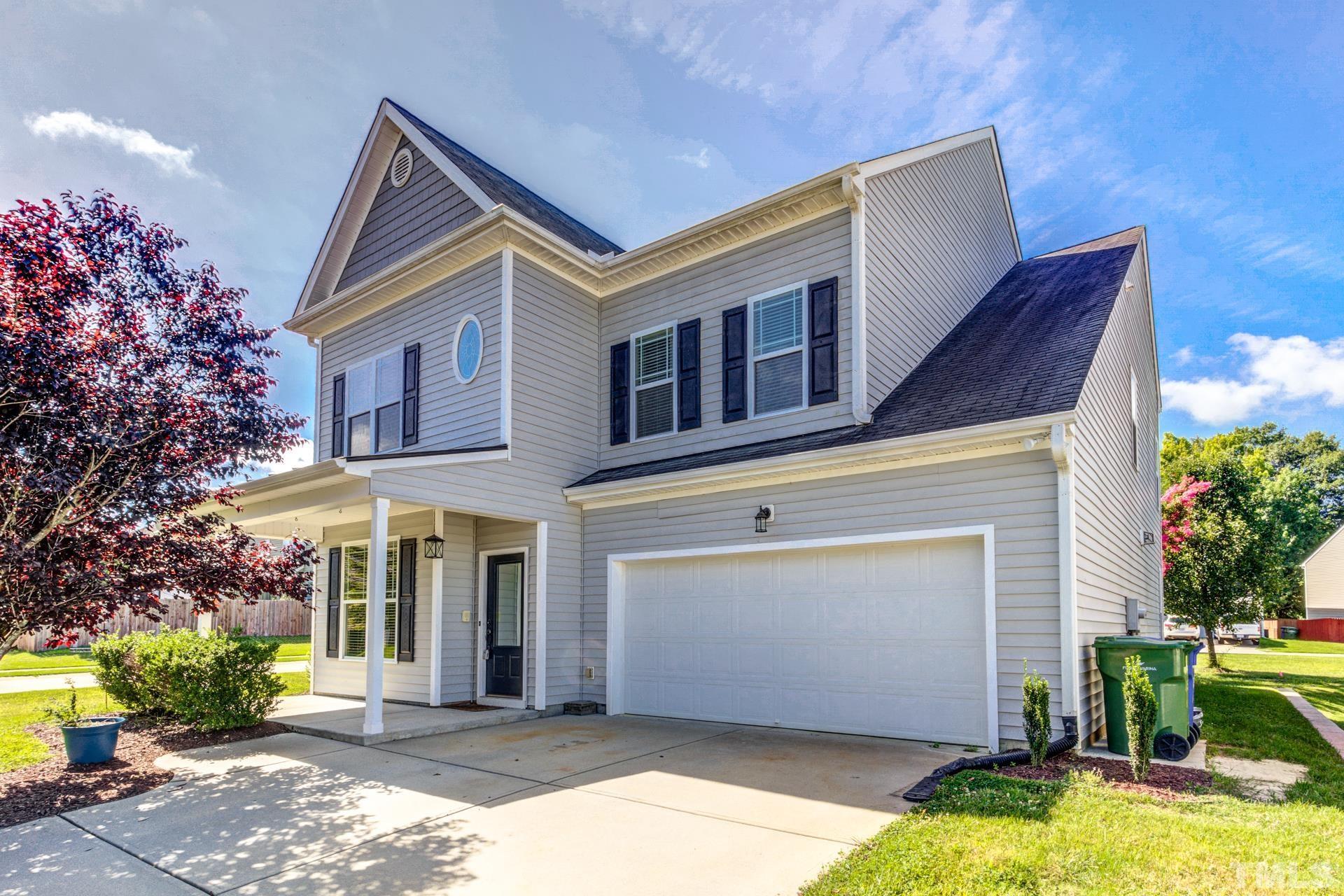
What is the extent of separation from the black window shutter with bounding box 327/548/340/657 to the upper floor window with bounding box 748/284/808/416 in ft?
23.1

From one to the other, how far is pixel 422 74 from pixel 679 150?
435cm

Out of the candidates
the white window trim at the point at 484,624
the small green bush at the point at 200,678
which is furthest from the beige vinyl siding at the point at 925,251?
the small green bush at the point at 200,678

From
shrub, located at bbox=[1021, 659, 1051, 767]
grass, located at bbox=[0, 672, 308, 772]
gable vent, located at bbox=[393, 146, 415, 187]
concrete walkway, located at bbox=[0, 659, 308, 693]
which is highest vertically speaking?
gable vent, located at bbox=[393, 146, 415, 187]

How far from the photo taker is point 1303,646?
1168 inches

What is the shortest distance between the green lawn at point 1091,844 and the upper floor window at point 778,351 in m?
4.65

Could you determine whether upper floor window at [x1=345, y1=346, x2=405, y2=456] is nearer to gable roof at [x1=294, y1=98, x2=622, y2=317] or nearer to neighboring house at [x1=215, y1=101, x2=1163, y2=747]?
neighboring house at [x1=215, y1=101, x2=1163, y2=747]

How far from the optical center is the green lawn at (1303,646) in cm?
2681

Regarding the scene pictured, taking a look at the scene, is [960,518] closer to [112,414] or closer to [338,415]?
[112,414]

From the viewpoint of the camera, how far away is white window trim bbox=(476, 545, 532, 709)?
9.84 meters

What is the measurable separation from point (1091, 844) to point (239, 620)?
22475mm

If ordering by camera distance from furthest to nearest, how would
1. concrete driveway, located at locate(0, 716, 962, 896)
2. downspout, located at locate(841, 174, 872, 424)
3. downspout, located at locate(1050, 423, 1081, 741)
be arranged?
downspout, located at locate(841, 174, 872, 424)
downspout, located at locate(1050, 423, 1081, 741)
concrete driveway, located at locate(0, 716, 962, 896)

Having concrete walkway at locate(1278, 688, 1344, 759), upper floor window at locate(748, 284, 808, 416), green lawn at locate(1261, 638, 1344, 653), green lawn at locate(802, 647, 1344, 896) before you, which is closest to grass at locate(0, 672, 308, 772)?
upper floor window at locate(748, 284, 808, 416)

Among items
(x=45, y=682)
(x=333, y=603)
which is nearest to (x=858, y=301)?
(x=333, y=603)

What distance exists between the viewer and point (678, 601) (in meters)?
9.53
